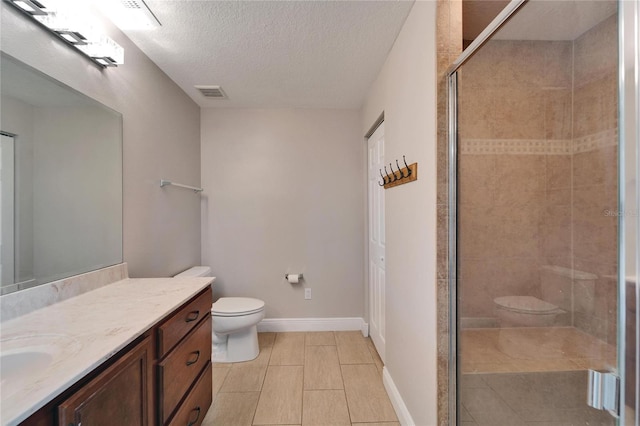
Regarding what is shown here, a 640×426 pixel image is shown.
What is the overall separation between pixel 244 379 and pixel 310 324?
→ 0.98 m

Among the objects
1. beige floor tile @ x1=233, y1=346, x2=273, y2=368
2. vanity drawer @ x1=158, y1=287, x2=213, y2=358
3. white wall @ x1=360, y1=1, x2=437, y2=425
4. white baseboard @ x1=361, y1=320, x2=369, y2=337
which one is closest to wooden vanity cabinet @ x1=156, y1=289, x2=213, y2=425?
vanity drawer @ x1=158, y1=287, x2=213, y2=358

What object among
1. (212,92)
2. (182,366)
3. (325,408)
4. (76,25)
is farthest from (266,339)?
(76,25)

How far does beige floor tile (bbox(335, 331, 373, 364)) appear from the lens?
93.0 inches

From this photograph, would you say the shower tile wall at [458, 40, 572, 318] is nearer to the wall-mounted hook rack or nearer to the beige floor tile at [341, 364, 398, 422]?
the wall-mounted hook rack

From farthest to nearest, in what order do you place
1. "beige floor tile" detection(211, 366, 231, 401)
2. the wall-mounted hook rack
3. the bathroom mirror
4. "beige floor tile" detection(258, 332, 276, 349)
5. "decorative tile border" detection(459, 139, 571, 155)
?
"beige floor tile" detection(258, 332, 276, 349) → "beige floor tile" detection(211, 366, 231, 401) → the wall-mounted hook rack → the bathroom mirror → "decorative tile border" detection(459, 139, 571, 155)

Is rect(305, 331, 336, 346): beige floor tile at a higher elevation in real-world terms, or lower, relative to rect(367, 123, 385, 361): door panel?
lower

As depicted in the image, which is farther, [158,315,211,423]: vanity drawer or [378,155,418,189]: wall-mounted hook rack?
[378,155,418,189]: wall-mounted hook rack

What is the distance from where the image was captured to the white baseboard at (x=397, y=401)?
5.06 ft

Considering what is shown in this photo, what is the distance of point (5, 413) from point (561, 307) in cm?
148

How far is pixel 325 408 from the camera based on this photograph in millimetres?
1777

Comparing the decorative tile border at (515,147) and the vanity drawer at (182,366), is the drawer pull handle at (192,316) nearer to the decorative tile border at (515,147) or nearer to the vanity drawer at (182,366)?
the vanity drawer at (182,366)

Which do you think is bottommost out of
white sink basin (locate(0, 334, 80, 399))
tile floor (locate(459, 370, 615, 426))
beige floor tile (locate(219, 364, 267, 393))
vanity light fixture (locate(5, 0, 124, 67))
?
beige floor tile (locate(219, 364, 267, 393))

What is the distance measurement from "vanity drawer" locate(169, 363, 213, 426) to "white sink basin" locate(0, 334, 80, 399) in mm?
627

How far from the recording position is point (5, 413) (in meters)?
0.52
